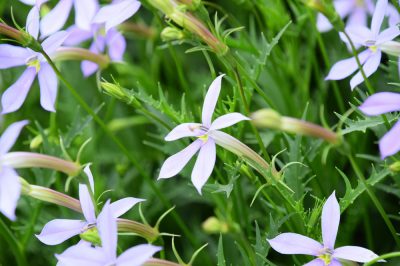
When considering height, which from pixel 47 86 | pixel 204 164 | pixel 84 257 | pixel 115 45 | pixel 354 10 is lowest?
pixel 84 257

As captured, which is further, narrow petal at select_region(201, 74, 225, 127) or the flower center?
the flower center

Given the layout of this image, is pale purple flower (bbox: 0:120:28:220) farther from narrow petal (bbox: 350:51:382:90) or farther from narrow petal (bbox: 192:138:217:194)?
narrow petal (bbox: 350:51:382:90)

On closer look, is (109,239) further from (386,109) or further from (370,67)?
(370,67)

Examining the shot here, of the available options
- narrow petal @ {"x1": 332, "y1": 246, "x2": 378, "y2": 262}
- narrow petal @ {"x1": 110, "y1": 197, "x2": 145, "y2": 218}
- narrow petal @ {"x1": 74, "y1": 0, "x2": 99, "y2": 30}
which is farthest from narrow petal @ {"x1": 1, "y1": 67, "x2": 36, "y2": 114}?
narrow petal @ {"x1": 332, "y1": 246, "x2": 378, "y2": 262}

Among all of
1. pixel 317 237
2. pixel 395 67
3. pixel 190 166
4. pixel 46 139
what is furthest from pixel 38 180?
pixel 395 67

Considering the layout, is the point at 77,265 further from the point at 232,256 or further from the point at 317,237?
the point at 232,256

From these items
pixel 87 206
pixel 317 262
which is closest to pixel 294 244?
pixel 317 262

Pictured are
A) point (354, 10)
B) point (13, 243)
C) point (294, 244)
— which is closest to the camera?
point (294, 244)
